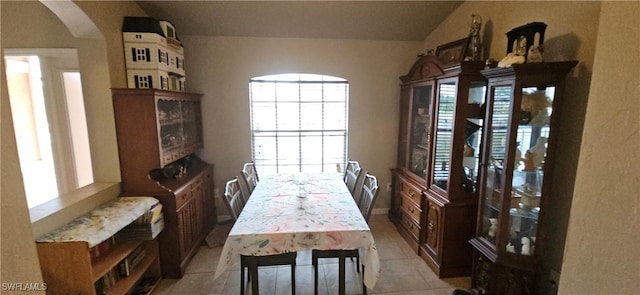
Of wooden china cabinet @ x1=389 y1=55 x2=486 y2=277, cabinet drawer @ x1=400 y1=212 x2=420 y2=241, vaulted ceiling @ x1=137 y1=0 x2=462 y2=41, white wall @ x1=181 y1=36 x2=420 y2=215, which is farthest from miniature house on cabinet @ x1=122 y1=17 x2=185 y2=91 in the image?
cabinet drawer @ x1=400 y1=212 x2=420 y2=241

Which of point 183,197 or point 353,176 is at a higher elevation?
point 353,176

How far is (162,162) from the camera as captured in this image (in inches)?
102

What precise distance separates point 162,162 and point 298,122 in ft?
6.14

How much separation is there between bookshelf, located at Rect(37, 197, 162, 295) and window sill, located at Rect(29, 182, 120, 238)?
49 mm

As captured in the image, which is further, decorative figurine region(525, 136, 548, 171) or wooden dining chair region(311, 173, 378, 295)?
wooden dining chair region(311, 173, 378, 295)

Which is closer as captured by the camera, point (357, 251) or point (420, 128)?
point (357, 251)

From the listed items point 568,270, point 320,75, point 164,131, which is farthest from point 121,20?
point 568,270

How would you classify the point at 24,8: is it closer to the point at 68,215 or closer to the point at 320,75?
the point at 68,215

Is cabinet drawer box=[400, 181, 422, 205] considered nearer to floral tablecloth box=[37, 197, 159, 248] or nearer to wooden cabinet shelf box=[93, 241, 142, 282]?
floral tablecloth box=[37, 197, 159, 248]

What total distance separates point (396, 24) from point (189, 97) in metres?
2.58

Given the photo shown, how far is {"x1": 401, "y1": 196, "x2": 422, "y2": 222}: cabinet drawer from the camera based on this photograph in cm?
304

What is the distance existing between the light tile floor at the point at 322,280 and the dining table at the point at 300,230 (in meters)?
0.51

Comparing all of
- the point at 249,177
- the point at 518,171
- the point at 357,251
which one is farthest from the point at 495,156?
the point at 249,177

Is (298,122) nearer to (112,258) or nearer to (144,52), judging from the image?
(144,52)
